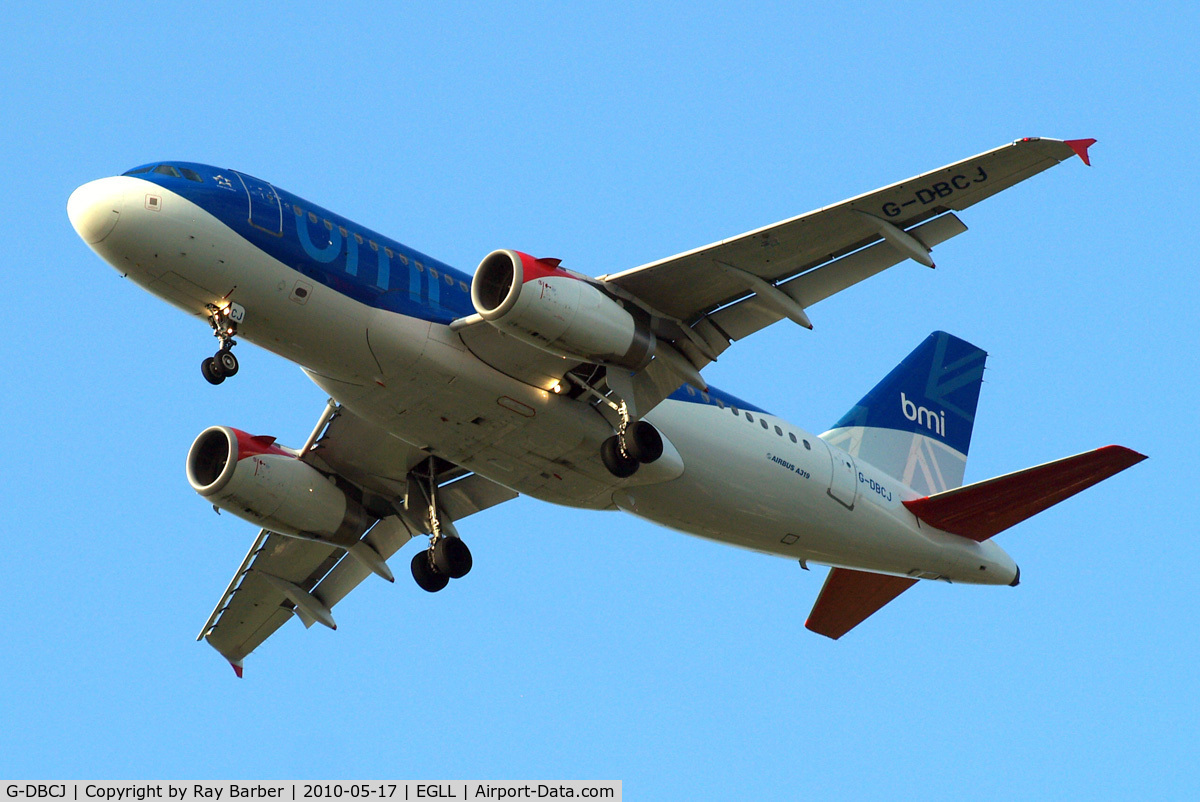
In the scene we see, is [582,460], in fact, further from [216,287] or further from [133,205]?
[133,205]

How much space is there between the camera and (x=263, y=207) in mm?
22734

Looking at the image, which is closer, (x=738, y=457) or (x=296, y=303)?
(x=296, y=303)

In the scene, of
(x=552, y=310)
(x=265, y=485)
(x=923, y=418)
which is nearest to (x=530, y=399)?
(x=552, y=310)

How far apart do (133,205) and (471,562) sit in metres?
9.63

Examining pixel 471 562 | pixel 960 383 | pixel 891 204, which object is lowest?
pixel 471 562

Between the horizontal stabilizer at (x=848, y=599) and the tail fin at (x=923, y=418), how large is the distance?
215 cm

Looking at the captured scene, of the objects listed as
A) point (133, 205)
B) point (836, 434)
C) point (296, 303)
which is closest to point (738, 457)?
point (836, 434)

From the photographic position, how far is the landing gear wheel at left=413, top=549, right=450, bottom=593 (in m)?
27.8

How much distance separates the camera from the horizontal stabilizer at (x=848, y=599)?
3078 cm

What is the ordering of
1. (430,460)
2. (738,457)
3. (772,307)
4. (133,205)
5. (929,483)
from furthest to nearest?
(929,483), (430,460), (738,457), (772,307), (133,205)

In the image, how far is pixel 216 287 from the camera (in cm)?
2228

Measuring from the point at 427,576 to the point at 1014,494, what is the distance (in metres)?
11.1

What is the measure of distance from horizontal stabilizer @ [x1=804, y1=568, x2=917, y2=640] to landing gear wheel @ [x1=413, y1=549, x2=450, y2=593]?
316 inches
